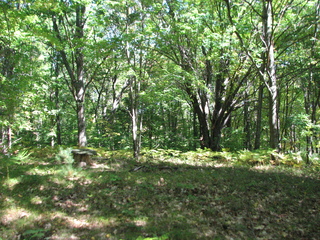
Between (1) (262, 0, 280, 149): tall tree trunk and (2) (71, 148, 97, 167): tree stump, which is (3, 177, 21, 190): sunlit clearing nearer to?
(2) (71, 148, 97, 167): tree stump

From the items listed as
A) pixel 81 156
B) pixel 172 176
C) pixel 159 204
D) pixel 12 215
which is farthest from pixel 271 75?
pixel 12 215

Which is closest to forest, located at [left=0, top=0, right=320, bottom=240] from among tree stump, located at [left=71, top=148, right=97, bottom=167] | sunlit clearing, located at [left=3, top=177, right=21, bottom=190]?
sunlit clearing, located at [left=3, top=177, right=21, bottom=190]

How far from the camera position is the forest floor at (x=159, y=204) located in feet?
11.2

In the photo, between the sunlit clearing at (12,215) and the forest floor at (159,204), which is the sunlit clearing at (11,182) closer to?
the forest floor at (159,204)

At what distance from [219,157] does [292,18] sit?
702 centimetres

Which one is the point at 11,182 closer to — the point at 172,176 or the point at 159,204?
the point at 159,204

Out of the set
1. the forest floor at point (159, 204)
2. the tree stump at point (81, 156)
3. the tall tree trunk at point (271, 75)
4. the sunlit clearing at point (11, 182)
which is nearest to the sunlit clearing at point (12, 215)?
the forest floor at point (159, 204)

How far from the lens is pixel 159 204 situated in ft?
14.9

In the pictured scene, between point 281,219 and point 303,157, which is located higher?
point 303,157

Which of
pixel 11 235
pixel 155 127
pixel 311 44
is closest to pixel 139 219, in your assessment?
pixel 11 235

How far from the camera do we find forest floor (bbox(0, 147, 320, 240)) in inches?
135

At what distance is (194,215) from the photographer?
405 cm

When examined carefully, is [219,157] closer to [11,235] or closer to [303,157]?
[303,157]

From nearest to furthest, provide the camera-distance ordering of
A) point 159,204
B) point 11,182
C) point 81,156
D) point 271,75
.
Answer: point 159,204
point 11,182
point 81,156
point 271,75
